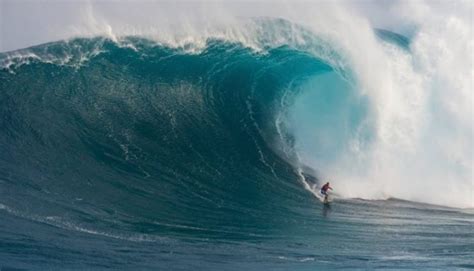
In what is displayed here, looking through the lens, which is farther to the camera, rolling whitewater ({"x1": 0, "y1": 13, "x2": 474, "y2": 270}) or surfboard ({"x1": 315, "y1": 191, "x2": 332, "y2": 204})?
surfboard ({"x1": 315, "y1": 191, "x2": 332, "y2": 204})

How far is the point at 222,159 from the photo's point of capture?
659 inches

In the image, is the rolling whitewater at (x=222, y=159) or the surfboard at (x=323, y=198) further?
the surfboard at (x=323, y=198)

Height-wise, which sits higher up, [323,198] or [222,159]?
[222,159]

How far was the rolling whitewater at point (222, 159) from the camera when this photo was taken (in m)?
11.0

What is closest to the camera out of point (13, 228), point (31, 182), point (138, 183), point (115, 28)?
point (13, 228)

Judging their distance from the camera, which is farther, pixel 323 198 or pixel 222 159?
pixel 222 159

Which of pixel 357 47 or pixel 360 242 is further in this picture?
pixel 357 47

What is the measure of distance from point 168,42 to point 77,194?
8847 millimetres

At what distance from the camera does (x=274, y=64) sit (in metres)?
21.7

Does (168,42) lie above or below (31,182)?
above

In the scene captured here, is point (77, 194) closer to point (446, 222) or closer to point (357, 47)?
point (446, 222)

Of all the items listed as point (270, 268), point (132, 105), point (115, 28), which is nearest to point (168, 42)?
point (115, 28)

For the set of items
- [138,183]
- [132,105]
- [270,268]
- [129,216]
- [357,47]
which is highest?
[357,47]

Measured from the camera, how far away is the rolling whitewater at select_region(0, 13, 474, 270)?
1099 cm
